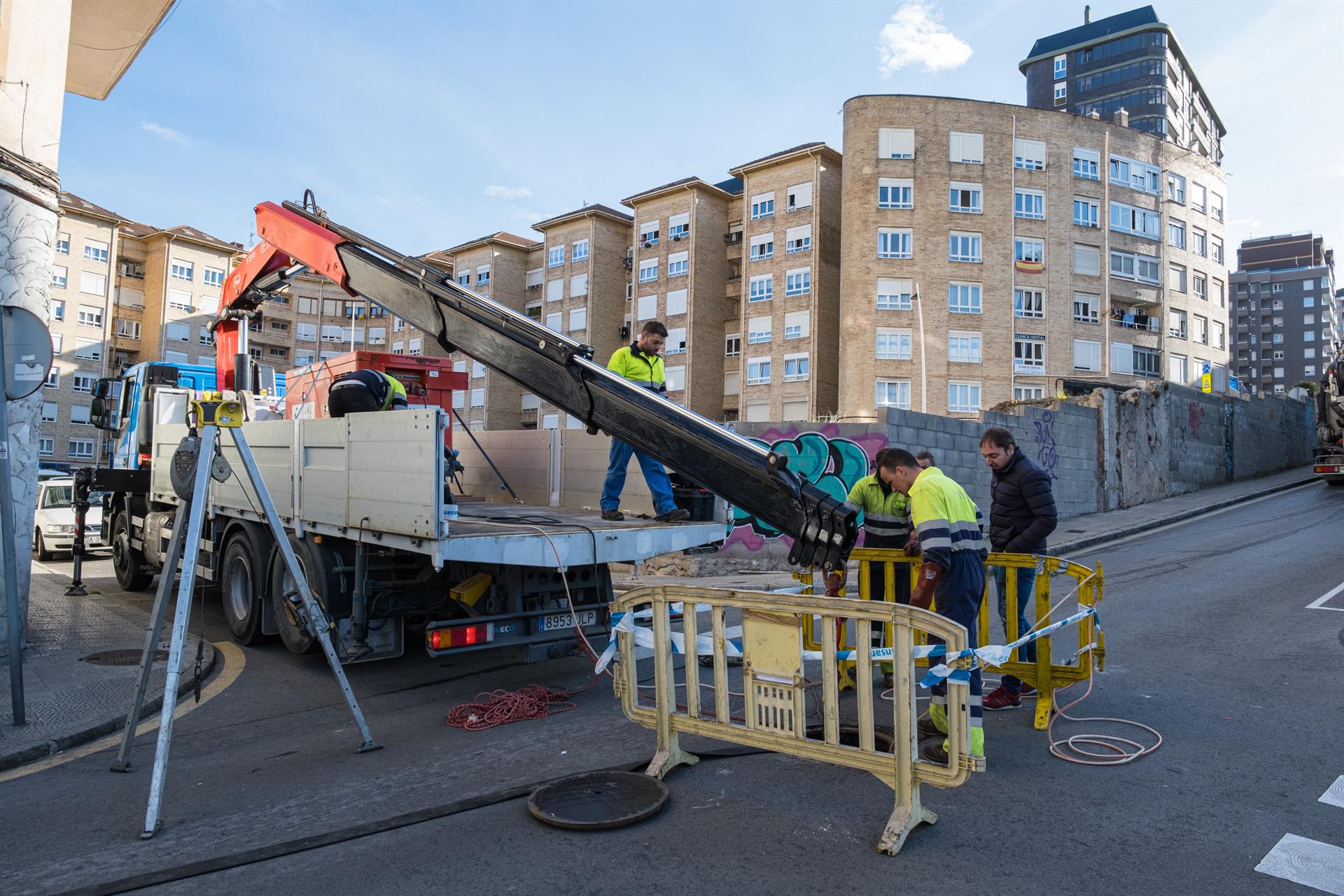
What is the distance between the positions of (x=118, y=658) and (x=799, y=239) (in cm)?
4372

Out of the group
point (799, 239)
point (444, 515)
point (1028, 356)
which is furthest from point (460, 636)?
point (799, 239)

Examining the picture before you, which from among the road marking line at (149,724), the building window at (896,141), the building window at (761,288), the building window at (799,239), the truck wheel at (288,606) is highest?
the building window at (896,141)

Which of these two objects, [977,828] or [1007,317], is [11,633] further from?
[1007,317]

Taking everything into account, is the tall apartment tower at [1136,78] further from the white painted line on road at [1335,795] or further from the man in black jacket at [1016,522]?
the white painted line on road at [1335,795]

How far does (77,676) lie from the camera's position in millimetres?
6812

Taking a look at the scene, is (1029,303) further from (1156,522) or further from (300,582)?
(300,582)

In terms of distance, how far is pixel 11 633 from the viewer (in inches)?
215

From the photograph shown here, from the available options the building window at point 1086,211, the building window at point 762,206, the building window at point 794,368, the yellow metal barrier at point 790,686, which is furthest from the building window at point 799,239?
the yellow metal barrier at point 790,686

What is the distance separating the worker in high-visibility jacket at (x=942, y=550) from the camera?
4887 mm

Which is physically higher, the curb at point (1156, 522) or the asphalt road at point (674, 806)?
the curb at point (1156, 522)

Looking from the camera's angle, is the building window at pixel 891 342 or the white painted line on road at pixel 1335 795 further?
the building window at pixel 891 342

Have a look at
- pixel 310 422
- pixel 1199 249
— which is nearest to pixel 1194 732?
pixel 310 422

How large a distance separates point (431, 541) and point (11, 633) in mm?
2856

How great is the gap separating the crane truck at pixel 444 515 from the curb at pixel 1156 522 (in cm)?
1066
